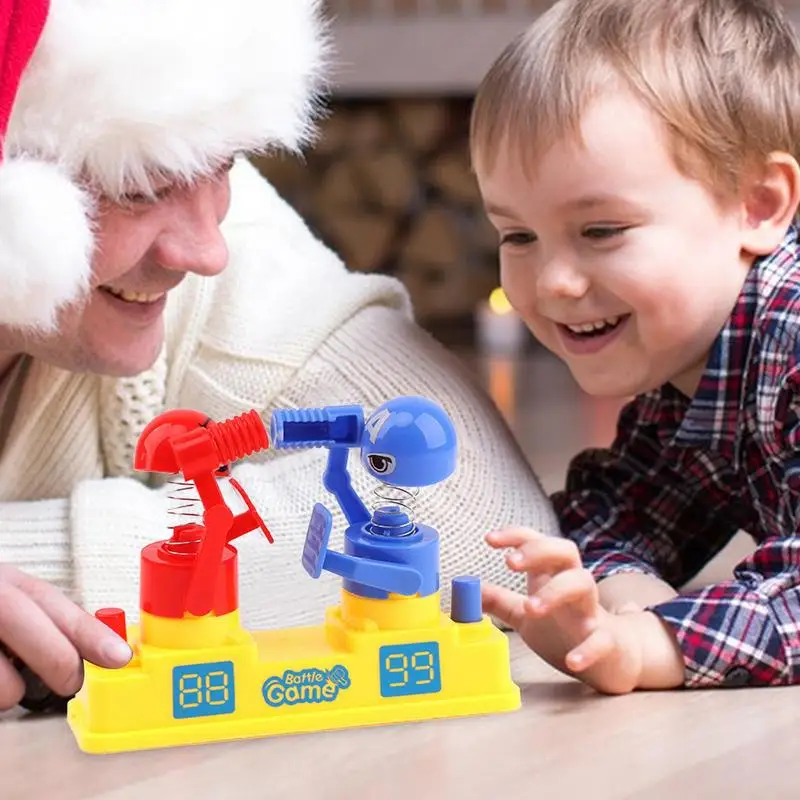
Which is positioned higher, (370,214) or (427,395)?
(427,395)

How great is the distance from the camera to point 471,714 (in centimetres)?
83

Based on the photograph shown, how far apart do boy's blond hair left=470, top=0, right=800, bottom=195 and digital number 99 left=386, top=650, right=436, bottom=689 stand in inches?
17.4

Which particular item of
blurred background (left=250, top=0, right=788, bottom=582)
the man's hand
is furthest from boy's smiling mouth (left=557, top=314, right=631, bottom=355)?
blurred background (left=250, top=0, right=788, bottom=582)

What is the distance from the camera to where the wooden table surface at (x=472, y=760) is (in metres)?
0.74

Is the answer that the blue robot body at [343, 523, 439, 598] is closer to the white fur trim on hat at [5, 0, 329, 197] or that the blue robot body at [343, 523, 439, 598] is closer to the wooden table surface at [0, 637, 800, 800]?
the wooden table surface at [0, 637, 800, 800]

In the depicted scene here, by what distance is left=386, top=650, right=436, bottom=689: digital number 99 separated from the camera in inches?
32.1

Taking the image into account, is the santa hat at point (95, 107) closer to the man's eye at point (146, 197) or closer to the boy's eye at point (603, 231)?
the man's eye at point (146, 197)

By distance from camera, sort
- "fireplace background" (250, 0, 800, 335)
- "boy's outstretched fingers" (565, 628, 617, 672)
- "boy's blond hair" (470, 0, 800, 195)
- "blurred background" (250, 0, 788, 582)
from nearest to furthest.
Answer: "boy's outstretched fingers" (565, 628, 617, 672), "boy's blond hair" (470, 0, 800, 195), "blurred background" (250, 0, 788, 582), "fireplace background" (250, 0, 800, 335)

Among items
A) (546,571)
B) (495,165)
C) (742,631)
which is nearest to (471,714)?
(546,571)

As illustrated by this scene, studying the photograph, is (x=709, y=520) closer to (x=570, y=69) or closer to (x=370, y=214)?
(x=570, y=69)

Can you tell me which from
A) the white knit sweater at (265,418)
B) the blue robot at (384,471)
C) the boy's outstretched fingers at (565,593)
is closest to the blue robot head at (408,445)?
the blue robot at (384,471)

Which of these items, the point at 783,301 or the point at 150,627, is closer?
the point at 150,627

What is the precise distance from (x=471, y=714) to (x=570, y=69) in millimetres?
521

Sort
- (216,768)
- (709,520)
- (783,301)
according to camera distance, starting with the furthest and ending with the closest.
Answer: (709,520) < (783,301) < (216,768)
